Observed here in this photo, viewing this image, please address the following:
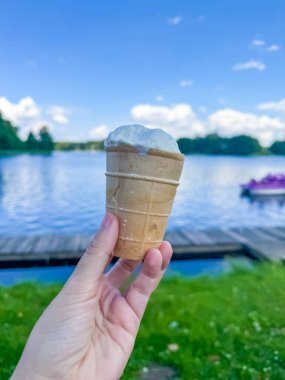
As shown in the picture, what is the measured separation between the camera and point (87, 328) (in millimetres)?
1898

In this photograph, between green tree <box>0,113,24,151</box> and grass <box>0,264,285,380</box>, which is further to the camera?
green tree <box>0,113,24,151</box>

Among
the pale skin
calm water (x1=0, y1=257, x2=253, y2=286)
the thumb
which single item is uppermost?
the thumb

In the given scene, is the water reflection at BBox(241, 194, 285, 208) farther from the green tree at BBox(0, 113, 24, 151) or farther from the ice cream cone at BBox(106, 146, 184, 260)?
the green tree at BBox(0, 113, 24, 151)

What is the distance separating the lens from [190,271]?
737cm

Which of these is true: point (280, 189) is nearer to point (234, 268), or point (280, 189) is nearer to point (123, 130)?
point (234, 268)

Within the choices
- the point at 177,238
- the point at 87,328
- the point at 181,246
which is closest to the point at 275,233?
the point at 177,238

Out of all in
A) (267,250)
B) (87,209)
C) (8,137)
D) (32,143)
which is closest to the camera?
(267,250)

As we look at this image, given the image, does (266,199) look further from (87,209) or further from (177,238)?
(177,238)

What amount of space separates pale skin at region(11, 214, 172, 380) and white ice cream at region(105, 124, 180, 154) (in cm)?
40

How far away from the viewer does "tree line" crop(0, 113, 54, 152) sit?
52594 mm

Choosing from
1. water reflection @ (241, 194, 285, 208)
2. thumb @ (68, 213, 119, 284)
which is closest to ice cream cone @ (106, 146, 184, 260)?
thumb @ (68, 213, 119, 284)

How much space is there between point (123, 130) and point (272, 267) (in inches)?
213

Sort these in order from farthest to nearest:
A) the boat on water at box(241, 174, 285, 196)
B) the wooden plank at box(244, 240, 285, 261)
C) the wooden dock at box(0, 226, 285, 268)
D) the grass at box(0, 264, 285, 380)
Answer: the boat on water at box(241, 174, 285, 196) → the wooden dock at box(0, 226, 285, 268) → the wooden plank at box(244, 240, 285, 261) → the grass at box(0, 264, 285, 380)

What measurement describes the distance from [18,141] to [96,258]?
60008 millimetres
